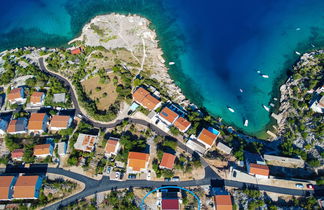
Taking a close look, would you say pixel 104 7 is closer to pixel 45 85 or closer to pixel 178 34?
pixel 178 34

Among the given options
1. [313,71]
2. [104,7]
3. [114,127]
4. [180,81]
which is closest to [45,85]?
[114,127]

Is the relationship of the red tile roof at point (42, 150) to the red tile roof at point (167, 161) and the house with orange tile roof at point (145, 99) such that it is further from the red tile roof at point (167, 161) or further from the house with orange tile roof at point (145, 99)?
the red tile roof at point (167, 161)

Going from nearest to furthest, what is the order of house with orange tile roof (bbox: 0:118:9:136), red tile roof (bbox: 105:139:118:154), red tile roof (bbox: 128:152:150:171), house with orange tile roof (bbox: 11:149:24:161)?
red tile roof (bbox: 128:152:150:171) → red tile roof (bbox: 105:139:118:154) → house with orange tile roof (bbox: 11:149:24:161) → house with orange tile roof (bbox: 0:118:9:136)

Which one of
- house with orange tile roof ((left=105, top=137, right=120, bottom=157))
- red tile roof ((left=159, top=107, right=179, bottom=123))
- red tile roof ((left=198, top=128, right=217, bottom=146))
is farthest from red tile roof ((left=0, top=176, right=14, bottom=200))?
red tile roof ((left=198, top=128, right=217, bottom=146))

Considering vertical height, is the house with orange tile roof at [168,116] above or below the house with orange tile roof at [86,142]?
above

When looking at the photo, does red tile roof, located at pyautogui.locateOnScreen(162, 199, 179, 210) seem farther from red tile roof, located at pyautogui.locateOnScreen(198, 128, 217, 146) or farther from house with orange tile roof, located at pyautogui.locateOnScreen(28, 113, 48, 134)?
house with orange tile roof, located at pyautogui.locateOnScreen(28, 113, 48, 134)

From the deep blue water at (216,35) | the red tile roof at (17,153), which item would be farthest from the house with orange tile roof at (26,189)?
the deep blue water at (216,35)
